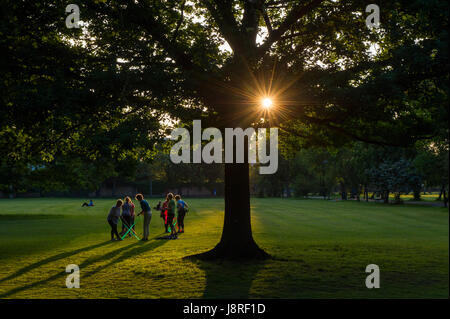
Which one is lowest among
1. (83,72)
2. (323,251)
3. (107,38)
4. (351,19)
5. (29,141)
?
(323,251)

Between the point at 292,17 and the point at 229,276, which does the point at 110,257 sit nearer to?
the point at 229,276

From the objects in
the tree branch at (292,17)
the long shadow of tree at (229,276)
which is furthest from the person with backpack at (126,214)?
the tree branch at (292,17)

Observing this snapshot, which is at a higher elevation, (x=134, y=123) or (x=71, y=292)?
(x=134, y=123)

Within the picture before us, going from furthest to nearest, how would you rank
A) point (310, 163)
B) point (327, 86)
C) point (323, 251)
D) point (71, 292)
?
1. point (310, 163)
2. point (323, 251)
3. point (327, 86)
4. point (71, 292)

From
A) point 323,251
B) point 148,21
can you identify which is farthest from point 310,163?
point 148,21

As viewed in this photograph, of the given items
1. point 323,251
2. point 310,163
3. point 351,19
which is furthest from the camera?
point 310,163

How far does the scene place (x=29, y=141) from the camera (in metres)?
13.7

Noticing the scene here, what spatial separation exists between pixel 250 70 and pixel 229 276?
5296mm

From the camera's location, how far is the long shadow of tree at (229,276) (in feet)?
31.5

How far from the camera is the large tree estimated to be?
35.2 ft

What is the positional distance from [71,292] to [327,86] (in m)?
7.67

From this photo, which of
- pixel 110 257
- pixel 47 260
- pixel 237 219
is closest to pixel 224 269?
pixel 237 219

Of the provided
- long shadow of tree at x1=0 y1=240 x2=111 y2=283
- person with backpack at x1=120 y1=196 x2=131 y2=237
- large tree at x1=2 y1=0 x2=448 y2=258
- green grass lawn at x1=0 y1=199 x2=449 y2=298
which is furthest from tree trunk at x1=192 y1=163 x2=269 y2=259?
person with backpack at x1=120 y1=196 x2=131 y2=237

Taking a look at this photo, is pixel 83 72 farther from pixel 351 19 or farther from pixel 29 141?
pixel 351 19
